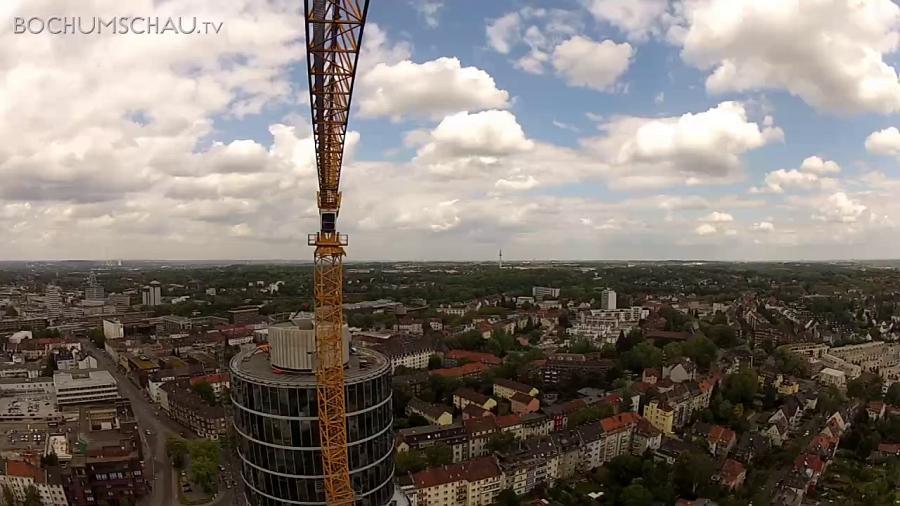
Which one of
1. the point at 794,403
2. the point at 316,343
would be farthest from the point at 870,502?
the point at 316,343

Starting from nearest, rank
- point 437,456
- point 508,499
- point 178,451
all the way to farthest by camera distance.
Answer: point 508,499
point 437,456
point 178,451

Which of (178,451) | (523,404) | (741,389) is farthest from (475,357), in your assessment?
(178,451)

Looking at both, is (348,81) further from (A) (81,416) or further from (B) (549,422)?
(A) (81,416)

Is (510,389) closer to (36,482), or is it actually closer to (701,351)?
(701,351)

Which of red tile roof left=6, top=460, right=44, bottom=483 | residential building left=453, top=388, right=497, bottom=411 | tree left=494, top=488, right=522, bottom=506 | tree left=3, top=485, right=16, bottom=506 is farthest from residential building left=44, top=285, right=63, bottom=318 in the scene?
tree left=494, top=488, right=522, bottom=506

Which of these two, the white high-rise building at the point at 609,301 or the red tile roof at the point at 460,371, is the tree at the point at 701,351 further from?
the white high-rise building at the point at 609,301

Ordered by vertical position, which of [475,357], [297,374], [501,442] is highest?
[297,374]

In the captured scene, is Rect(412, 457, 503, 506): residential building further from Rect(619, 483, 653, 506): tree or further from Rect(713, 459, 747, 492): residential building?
Rect(713, 459, 747, 492): residential building

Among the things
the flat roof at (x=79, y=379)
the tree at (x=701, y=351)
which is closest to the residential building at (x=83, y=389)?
the flat roof at (x=79, y=379)
